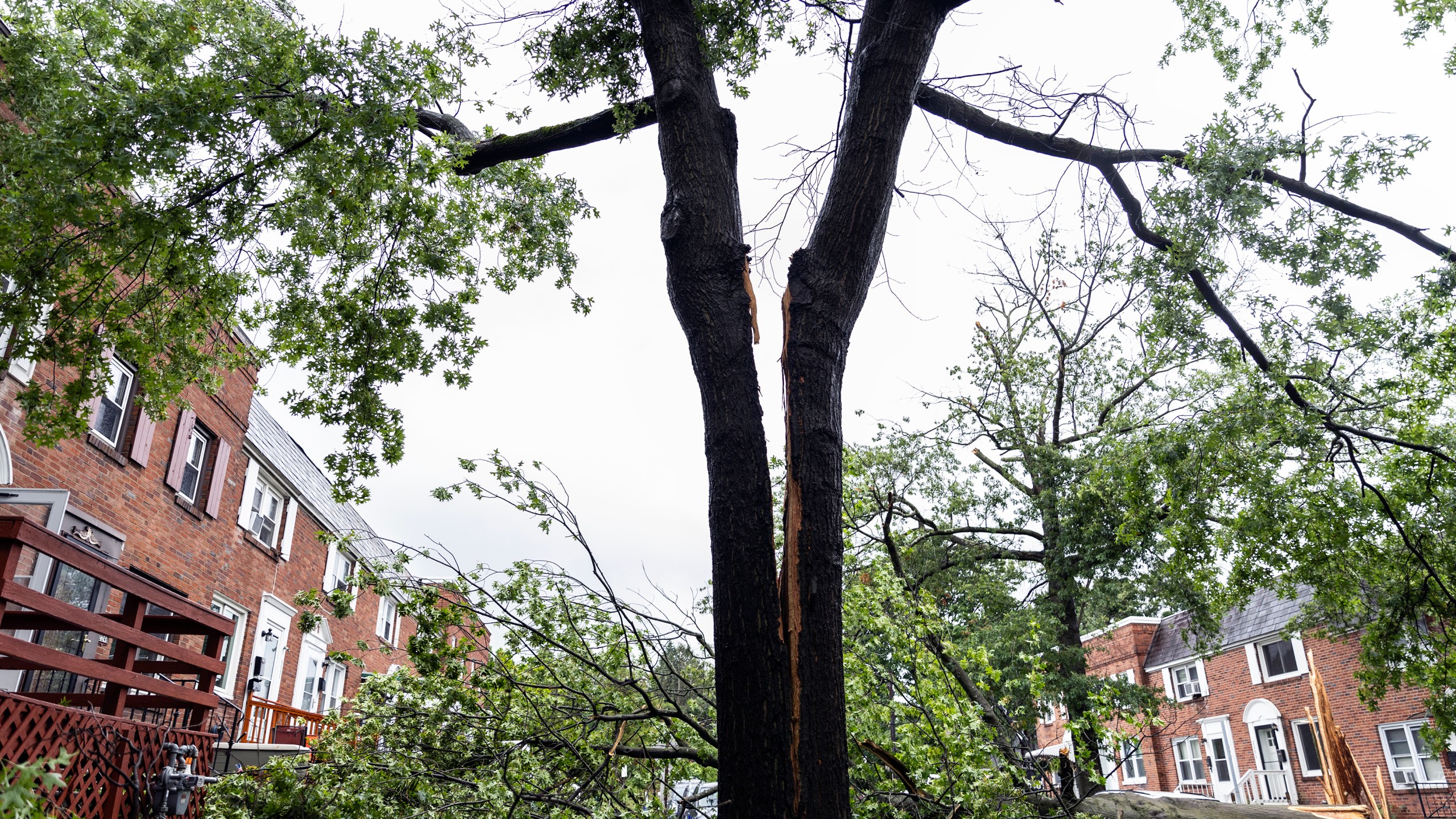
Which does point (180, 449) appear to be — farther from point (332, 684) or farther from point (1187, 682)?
point (1187, 682)

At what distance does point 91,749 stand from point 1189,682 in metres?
32.3

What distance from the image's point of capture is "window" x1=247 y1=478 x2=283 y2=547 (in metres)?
17.3

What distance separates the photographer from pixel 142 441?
12.7m

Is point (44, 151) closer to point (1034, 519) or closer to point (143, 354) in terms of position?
point (143, 354)

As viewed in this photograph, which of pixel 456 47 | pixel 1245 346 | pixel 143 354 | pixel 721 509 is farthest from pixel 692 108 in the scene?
pixel 1245 346

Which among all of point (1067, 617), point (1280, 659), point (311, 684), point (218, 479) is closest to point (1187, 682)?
point (1280, 659)

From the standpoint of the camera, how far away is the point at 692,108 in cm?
419

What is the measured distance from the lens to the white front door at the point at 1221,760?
2694cm

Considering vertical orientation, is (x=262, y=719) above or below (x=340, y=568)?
below

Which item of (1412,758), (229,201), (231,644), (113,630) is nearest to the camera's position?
(229,201)

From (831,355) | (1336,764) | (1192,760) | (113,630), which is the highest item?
(831,355)

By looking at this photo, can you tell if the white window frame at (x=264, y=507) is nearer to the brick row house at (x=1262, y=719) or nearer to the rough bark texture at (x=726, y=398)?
the rough bark texture at (x=726, y=398)

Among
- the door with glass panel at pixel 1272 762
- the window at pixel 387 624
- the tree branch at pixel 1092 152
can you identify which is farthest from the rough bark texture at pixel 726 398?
the door with glass panel at pixel 1272 762

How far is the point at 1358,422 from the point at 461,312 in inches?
365
